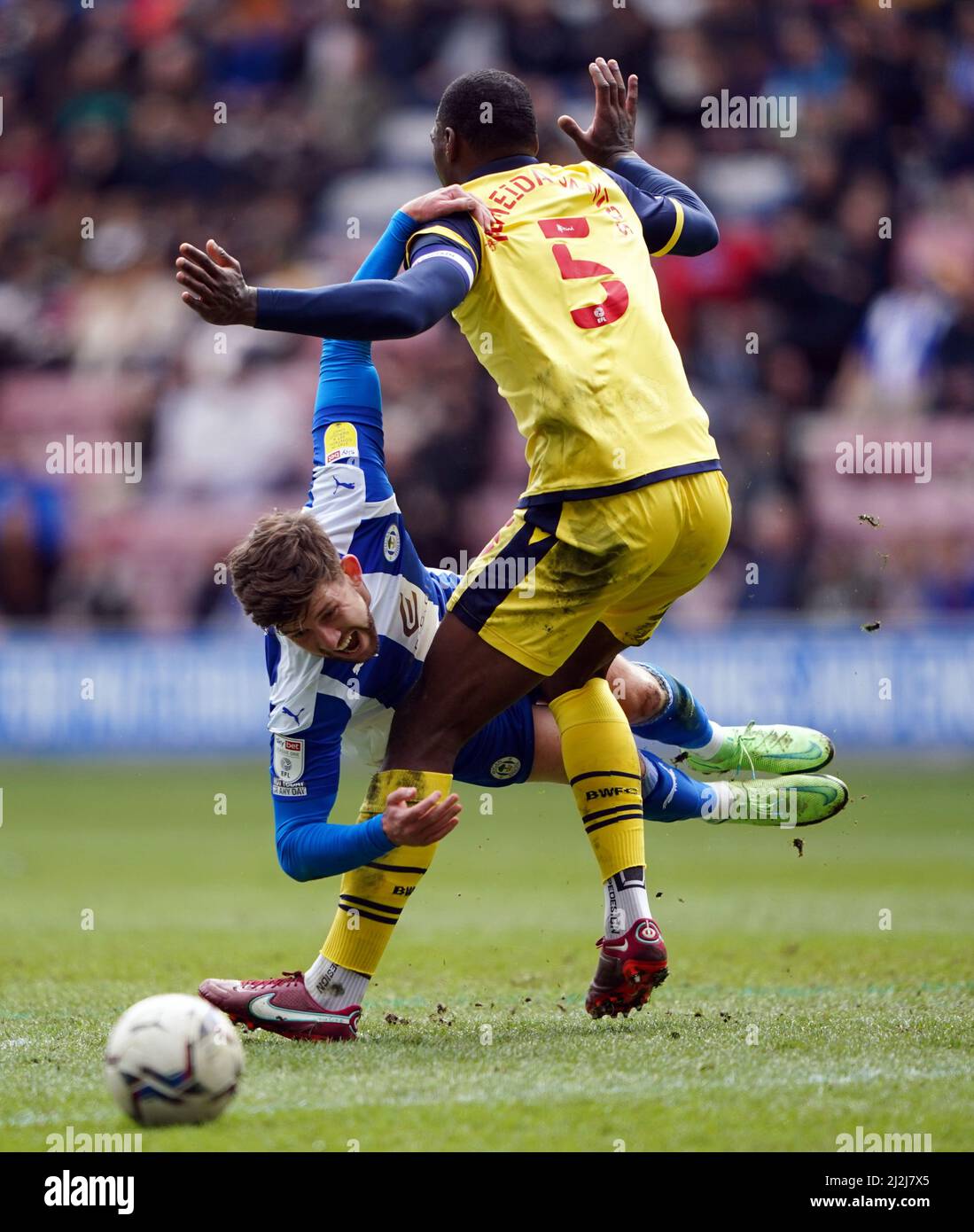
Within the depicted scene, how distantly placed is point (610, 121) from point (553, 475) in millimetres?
1335

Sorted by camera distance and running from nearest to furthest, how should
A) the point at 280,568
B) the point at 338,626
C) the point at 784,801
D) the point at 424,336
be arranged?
the point at 280,568
the point at 338,626
the point at 784,801
the point at 424,336

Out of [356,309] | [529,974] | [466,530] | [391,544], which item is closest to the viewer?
[356,309]

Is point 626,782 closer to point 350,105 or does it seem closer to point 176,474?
point 176,474

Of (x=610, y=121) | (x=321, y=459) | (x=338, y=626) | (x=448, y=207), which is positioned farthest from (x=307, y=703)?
(x=610, y=121)

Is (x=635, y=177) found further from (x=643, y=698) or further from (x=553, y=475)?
(x=643, y=698)

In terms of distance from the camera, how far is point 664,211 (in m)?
5.12

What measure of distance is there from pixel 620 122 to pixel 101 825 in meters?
6.85

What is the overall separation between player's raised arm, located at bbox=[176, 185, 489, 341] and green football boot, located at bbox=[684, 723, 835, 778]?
7.36ft

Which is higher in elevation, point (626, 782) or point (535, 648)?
point (535, 648)

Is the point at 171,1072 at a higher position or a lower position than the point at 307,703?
lower

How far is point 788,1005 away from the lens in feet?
17.1

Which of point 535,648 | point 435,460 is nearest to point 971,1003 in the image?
point 535,648

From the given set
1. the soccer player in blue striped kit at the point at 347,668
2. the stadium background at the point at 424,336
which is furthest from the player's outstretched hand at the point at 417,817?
the stadium background at the point at 424,336

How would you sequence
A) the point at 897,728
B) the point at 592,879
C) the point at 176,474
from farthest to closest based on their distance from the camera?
1. the point at 176,474
2. the point at 897,728
3. the point at 592,879
